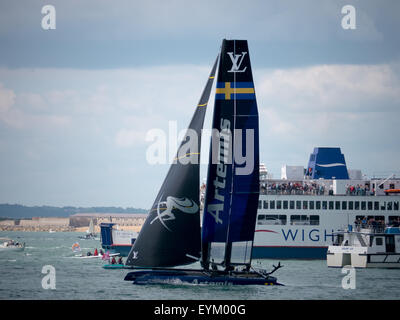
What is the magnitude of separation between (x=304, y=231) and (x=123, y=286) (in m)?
29.8

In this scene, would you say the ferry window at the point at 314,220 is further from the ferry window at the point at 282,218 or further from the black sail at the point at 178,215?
the black sail at the point at 178,215

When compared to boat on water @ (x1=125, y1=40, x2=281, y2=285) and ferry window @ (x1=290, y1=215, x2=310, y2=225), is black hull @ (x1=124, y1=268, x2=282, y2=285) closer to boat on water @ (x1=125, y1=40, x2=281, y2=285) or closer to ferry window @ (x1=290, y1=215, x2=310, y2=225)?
boat on water @ (x1=125, y1=40, x2=281, y2=285)

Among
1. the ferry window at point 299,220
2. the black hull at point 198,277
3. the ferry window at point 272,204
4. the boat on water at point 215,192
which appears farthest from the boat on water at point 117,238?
the black hull at point 198,277

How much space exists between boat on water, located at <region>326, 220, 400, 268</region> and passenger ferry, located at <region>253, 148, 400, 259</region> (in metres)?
5.87

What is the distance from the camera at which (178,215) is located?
38.2 metres

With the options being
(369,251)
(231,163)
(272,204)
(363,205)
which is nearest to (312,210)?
(272,204)

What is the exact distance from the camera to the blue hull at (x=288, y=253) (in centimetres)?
6738

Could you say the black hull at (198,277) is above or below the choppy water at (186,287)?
above

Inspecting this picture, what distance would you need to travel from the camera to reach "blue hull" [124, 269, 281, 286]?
121 ft

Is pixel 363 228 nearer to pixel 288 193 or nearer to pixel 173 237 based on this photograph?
pixel 288 193

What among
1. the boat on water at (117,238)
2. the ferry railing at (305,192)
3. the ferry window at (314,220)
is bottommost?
the boat on water at (117,238)

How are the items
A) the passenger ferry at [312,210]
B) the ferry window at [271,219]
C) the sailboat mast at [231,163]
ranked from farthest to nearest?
the ferry window at [271,219] → the passenger ferry at [312,210] → the sailboat mast at [231,163]

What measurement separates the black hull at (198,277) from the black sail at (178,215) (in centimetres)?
50
